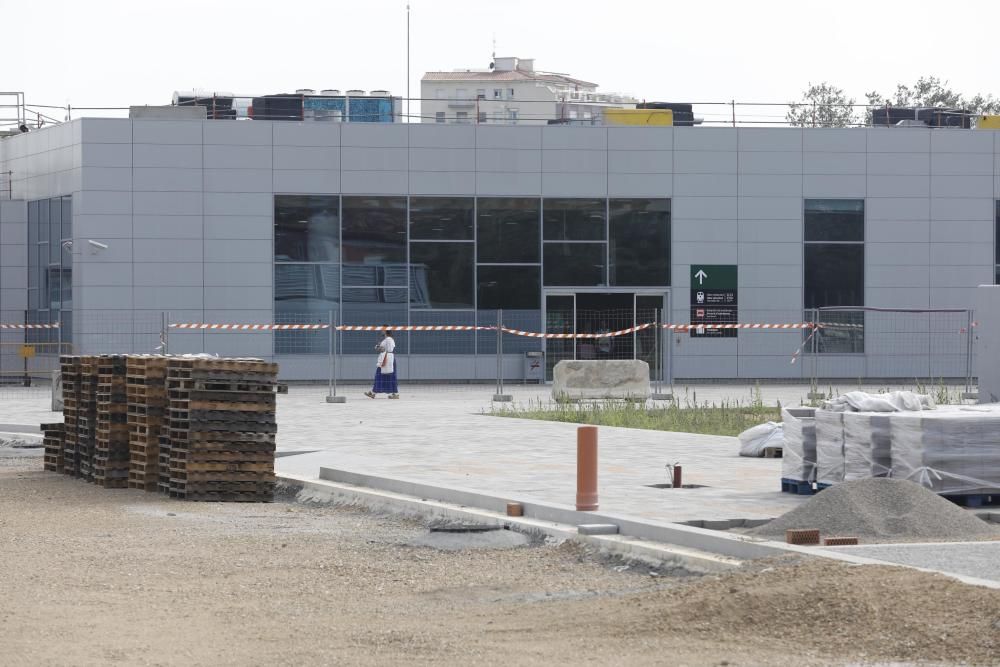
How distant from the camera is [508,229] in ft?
128

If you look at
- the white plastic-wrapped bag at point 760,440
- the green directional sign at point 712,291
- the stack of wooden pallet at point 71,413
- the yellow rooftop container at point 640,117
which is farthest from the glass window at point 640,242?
the stack of wooden pallet at point 71,413

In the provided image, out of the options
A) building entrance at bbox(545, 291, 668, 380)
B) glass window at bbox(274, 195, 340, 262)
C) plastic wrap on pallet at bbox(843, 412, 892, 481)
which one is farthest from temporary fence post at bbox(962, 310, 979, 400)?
plastic wrap on pallet at bbox(843, 412, 892, 481)

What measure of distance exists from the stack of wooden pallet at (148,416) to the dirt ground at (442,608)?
12.2 ft

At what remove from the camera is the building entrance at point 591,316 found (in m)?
38.5

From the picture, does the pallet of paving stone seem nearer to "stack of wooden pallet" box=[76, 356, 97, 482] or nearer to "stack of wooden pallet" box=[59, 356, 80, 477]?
"stack of wooden pallet" box=[59, 356, 80, 477]

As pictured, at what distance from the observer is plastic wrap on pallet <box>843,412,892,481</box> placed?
13.2m

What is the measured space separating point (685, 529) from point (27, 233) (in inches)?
1330

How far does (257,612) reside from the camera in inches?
359

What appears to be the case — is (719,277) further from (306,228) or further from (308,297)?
(306,228)

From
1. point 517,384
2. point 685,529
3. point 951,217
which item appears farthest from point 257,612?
point 951,217

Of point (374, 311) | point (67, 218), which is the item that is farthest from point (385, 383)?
point (67, 218)

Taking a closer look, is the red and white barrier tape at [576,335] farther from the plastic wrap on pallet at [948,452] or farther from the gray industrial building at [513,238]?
the plastic wrap on pallet at [948,452]

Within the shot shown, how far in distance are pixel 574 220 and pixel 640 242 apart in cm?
190

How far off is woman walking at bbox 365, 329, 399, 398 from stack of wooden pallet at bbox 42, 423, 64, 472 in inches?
565
